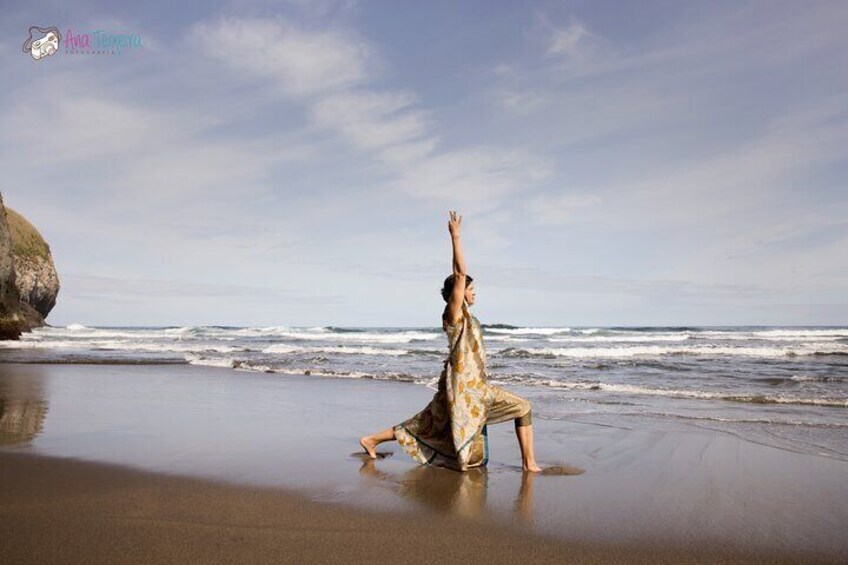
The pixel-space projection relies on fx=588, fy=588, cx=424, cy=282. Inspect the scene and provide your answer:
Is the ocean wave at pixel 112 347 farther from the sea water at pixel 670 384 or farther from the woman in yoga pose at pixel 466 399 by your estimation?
the woman in yoga pose at pixel 466 399

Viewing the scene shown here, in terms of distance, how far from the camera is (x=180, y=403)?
876 cm

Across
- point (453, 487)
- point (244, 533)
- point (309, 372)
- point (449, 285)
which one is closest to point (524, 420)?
point (453, 487)

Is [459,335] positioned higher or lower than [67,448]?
higher

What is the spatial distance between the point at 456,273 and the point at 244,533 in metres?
2.49

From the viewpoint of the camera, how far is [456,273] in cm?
485

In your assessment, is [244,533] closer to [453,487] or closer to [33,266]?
[453,487]

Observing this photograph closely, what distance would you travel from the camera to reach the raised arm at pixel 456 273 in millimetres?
4738

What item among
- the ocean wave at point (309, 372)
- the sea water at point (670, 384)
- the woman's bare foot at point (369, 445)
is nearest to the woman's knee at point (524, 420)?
the woman's bare foot at point (369, 445)

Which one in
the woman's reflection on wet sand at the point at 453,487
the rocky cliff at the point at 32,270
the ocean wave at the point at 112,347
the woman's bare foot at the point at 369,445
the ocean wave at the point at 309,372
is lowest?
the woman's reflection on wet sand at the point at 453,487

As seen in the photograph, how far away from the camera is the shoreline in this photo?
3.01m

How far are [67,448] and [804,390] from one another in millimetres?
12248

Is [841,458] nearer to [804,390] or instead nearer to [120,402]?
[804,390]

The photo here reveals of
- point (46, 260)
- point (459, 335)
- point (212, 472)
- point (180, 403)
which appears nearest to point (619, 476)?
point (459, 335)

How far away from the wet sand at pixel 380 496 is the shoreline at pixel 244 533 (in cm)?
1
